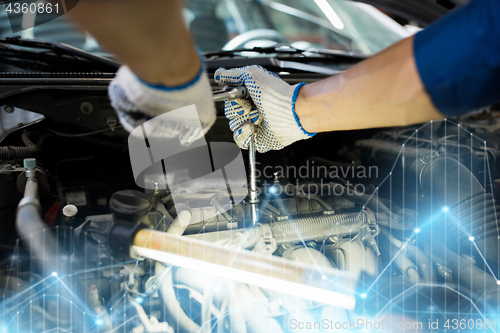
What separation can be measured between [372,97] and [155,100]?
0.51 meters

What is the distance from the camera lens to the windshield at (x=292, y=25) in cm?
156

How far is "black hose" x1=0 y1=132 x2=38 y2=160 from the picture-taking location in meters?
0.98

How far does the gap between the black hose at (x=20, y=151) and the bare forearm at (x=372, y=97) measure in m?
0.86

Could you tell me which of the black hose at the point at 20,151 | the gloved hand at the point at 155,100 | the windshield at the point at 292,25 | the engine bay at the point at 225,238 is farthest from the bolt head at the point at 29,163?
the windshield at the point at 292,25

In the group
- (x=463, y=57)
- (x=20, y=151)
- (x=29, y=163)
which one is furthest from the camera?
(x=20, y=151)

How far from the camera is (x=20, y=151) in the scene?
1.02 m

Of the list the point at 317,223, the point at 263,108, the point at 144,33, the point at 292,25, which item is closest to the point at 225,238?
the point at 317,223

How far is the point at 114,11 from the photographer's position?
0.35 metres

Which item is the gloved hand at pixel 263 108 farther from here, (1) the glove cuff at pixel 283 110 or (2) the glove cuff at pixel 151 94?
(2) the glove cuff at pixel 151 94

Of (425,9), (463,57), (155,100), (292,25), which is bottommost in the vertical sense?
(155,100)

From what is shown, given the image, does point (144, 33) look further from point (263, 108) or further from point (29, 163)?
point (29, 163)

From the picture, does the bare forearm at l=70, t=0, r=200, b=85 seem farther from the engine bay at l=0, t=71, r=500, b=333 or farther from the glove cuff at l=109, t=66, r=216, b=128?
the engine bay at l=0, t=71, r=500, b=333

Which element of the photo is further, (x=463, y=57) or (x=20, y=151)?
(x=20, y=151)

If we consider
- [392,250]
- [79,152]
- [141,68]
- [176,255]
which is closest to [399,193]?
[392,250]
